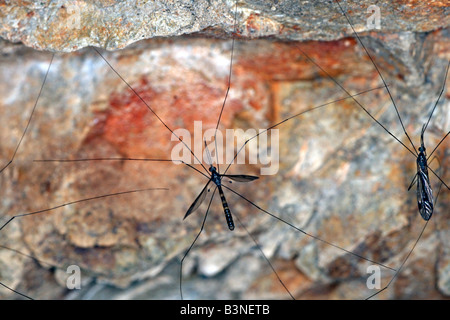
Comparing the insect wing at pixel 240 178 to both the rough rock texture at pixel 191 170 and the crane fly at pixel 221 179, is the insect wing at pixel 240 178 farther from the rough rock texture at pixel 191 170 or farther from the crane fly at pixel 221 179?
the rough rock texture at pixel 191 170

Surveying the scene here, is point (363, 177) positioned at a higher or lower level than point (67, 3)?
lower

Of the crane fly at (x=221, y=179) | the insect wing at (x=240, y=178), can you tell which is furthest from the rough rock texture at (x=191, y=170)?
the insect wing at (x=240, y=178)

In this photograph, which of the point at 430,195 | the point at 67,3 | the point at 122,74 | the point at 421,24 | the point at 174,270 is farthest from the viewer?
the point at 174,270

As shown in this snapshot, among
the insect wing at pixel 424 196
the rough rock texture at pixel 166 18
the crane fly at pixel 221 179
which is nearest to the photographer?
the rough rock texture at pixel 166 18

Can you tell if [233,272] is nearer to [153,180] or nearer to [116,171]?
[153,180]

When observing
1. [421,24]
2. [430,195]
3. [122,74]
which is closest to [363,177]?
[430,195]
